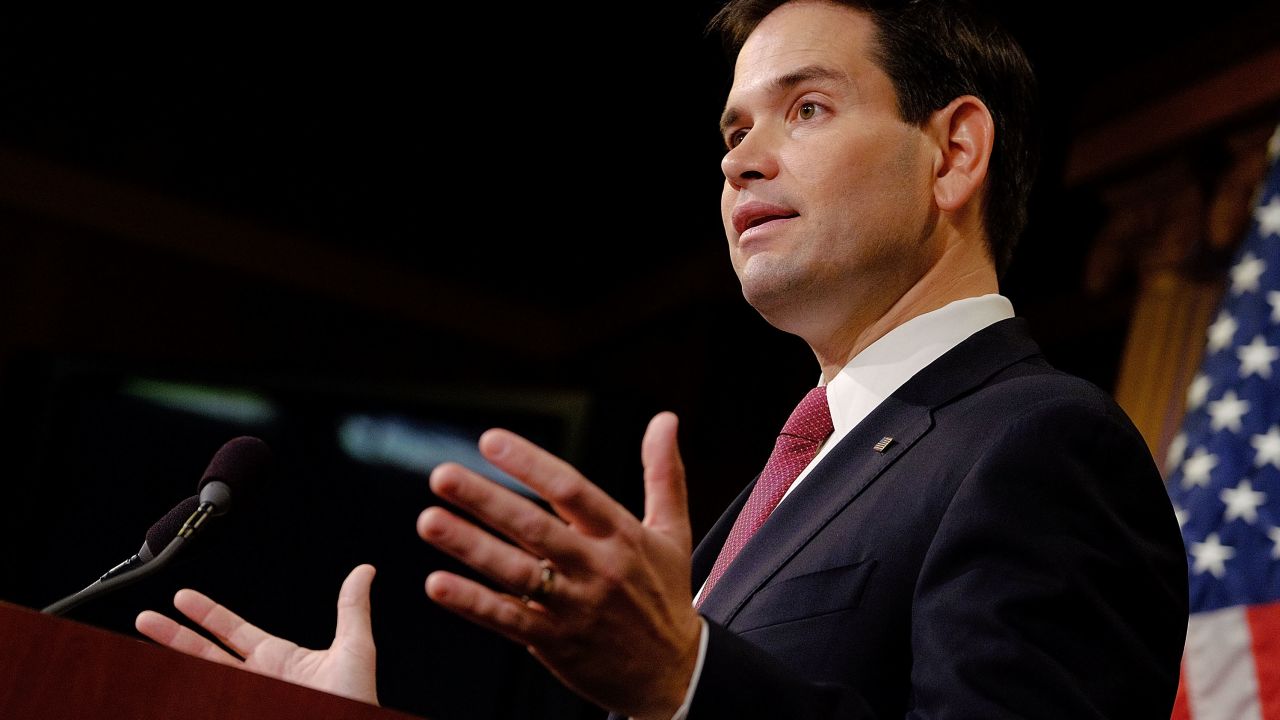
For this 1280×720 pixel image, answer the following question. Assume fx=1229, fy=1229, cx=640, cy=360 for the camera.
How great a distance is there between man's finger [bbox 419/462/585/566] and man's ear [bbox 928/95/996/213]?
93 centimetres

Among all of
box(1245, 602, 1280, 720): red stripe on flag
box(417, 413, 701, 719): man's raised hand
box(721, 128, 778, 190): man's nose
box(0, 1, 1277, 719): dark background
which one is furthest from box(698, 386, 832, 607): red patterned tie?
box(1245, 602, 1280, 720): red stripe on flag

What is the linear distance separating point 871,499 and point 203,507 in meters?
0.65

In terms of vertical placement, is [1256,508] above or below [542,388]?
below

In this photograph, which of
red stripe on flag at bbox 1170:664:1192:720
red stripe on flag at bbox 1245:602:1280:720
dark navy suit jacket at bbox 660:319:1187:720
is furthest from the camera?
red stripe on flag at bbox 1170:664:1192:720

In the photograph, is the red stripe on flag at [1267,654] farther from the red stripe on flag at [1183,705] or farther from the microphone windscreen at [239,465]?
the microphone windscreen at [239,465]

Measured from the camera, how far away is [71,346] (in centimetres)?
539

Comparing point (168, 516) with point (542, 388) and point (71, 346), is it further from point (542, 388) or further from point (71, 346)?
point (71, 346)

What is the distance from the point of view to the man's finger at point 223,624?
1.31 m

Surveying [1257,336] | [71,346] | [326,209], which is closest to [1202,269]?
[1257,336]

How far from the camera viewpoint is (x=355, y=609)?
4.22ft

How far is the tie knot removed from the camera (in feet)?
4.55

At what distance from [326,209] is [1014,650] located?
512cm

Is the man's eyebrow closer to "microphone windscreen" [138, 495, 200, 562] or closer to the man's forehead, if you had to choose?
the man's forehead

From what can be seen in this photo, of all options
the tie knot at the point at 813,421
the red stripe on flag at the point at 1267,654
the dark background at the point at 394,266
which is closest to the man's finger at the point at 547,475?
the tie knot at the point at 813,421
